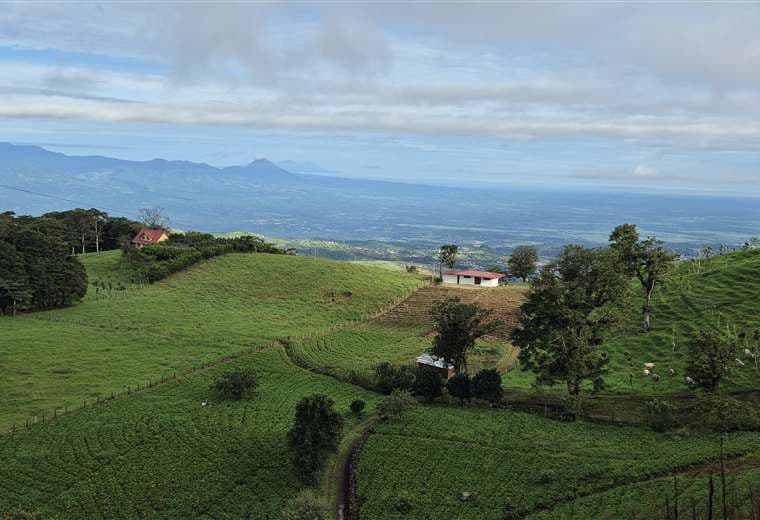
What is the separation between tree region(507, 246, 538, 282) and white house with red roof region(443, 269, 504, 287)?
5894mm

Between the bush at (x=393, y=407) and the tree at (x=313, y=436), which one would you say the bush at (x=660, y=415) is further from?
the tree at (x=313, y=436)

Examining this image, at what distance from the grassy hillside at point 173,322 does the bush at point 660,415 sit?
4065cm

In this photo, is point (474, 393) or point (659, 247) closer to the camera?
point (474, 393)

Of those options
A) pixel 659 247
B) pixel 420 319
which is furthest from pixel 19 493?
pixel 659 247

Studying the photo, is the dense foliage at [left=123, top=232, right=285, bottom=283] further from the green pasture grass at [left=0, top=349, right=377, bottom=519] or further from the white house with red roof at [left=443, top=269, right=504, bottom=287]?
the green pasture grass at [left=0, top=349, right=377, bottom=519]

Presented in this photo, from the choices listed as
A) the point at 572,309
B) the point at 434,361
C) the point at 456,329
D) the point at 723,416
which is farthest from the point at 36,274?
the point at 723,416

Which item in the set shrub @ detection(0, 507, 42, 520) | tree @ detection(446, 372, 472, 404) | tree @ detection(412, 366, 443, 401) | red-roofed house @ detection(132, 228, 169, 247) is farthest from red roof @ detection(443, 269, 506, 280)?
shrub @ detection(0, 507, 42, 520)

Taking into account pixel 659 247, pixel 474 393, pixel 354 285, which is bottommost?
pixel 474 393

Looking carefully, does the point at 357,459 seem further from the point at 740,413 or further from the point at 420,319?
the point at 420,319

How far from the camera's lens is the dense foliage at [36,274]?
7612cm

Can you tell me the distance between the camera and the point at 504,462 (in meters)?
35.0

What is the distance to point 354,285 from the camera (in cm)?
9338

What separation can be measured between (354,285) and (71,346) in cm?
4305

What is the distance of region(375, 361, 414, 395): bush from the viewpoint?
166ft
